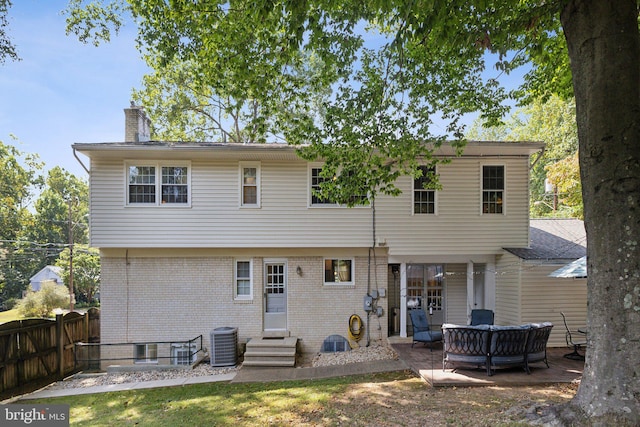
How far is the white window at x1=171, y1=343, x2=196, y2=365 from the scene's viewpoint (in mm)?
10359

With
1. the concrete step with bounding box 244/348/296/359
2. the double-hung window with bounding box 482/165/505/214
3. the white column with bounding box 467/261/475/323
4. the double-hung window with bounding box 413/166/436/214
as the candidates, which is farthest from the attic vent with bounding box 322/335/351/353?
the double-hung window with bounding box 482/165/505/214

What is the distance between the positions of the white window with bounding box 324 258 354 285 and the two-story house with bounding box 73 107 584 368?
3 centimetres

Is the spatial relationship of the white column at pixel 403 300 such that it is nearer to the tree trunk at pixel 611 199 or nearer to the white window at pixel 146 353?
→ the tree trunk at pixel 611 199

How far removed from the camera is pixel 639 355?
11.7ft

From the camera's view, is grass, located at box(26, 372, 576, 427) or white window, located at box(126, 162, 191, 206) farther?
white window, located at box(126, 162, 191, 206)

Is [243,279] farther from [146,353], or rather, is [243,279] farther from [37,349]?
[37,349]

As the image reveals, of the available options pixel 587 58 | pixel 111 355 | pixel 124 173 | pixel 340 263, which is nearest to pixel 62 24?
pixel 124 173

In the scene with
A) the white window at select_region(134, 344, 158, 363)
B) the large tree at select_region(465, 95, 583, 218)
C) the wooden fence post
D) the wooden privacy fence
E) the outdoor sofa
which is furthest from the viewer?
the large tree at select_region(465, 95, 583, 218)

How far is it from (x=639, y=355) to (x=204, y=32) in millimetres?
8262

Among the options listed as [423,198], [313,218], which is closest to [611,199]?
[423,198]

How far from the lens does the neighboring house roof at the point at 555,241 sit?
32.5 feet

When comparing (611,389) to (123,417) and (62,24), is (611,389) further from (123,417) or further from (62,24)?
(62,24)

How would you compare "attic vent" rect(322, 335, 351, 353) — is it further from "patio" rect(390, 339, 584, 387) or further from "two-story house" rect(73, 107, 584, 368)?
"patio" rect(390, 339, 584, 387)

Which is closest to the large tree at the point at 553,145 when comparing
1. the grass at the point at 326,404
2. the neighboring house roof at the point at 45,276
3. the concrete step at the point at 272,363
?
the grass at the point at 326,404
